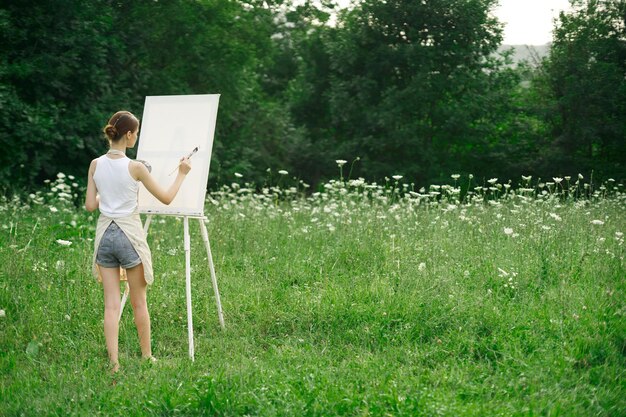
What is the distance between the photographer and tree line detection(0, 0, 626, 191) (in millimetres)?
16047

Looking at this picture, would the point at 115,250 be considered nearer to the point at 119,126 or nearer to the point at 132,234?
the point at 132,234

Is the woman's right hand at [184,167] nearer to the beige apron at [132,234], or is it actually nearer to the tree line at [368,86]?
the beige apron at [132,234]

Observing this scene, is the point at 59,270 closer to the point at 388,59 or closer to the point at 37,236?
the point at 37,236

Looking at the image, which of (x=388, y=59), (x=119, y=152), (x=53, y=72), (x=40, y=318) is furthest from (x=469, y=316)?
(x=388, y=59)

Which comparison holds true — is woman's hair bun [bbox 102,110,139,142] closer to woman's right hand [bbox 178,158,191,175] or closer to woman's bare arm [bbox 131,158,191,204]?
woman's bare arm [bbox 131,158,191,204]

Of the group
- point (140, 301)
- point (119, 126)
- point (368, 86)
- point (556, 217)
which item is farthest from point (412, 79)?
point (140, 301)

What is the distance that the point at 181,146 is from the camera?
240 inches

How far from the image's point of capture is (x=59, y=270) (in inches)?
281

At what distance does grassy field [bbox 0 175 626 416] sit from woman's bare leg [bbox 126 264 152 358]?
24cm

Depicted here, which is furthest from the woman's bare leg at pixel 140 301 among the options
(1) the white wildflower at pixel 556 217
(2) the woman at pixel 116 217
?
(1) the white wildflower at pixel 556 217

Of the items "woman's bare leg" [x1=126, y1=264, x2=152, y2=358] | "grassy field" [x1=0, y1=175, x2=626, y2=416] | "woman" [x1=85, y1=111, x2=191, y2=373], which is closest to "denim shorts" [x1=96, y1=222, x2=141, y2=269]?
"woman" [x1=85, y1=111, x2=191, y2=373]

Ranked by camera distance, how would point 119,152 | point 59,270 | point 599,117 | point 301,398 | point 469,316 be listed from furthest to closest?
point 599,117 < point 59,270 < point 469,316 < point 119,152 < point 301,398

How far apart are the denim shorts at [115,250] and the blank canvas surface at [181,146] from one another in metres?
0.86

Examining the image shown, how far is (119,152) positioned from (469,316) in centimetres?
326
